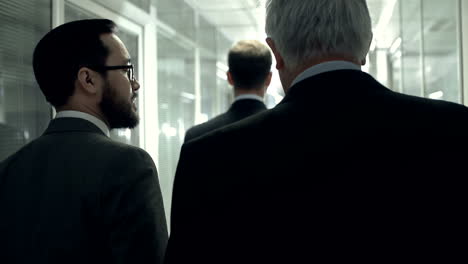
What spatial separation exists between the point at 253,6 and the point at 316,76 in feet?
15.9

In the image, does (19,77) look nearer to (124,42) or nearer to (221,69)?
(124,42)

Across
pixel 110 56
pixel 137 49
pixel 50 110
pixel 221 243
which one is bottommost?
pixel 221 243

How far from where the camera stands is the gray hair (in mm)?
806

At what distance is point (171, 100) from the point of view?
440 centimetres

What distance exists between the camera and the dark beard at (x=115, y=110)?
55.1 inches

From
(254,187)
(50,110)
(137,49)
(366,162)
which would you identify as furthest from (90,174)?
(137,49)

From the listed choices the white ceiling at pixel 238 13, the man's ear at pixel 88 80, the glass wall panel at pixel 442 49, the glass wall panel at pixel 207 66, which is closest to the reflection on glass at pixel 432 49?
the glass wall panel at pixel 442 49

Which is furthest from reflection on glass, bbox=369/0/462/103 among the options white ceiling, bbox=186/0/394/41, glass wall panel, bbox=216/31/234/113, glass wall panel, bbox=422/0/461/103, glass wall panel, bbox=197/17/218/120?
glass wall panel, bbox=216/31/234/113

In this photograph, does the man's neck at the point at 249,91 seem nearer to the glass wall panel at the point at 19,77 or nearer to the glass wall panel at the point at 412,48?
the glass wall panel at the point at 19,77

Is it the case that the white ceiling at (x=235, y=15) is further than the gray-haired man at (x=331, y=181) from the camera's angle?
Yes

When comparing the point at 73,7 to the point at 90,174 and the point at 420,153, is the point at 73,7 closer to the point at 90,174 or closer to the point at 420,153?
the point at 90,174

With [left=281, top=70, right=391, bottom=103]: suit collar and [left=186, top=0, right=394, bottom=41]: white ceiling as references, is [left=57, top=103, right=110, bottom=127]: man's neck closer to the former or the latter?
[left=281, top=70, right=391, bottom=103]: suit collar

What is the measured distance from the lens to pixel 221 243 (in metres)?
0.75

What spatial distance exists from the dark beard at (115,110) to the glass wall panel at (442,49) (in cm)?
218
